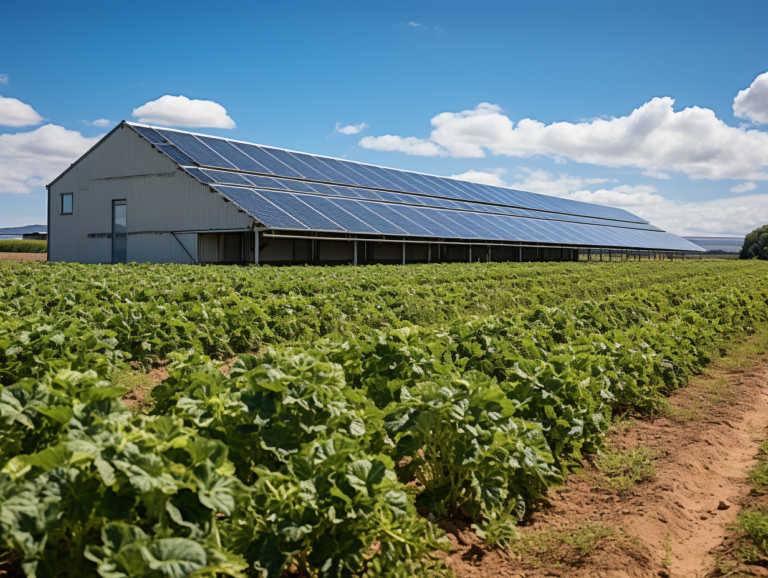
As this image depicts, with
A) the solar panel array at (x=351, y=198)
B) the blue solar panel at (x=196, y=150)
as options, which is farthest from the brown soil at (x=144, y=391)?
the blue solar panel at (x=196, y=150)

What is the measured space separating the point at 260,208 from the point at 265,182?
5.08 metres

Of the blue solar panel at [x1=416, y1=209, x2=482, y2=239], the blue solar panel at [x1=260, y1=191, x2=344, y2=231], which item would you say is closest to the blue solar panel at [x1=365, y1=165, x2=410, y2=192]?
the blue solar panel at [x1=416, y1=209, x2=482, y2=239]

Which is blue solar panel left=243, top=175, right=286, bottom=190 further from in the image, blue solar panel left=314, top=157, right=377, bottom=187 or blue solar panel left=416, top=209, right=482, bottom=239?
blue solar panel left=416, top=209, right=482, bottom=239

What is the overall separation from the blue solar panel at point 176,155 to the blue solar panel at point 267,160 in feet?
15.4

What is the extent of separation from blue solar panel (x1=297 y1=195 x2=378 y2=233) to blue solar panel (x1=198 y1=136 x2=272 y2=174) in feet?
12.6

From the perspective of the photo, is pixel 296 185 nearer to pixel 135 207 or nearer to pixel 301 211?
pixel 301 211

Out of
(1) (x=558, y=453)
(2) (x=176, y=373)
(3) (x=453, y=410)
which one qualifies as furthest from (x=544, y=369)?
(2) (x=176, y=373)

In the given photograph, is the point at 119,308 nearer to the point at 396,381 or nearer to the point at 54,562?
the point at 396,381

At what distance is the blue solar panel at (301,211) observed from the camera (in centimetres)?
2447

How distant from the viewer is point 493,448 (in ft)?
12.4

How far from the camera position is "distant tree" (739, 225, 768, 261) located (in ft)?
269

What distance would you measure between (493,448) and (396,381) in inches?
35.7

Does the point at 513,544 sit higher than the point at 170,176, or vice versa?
the point at 170,176

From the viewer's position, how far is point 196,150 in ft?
95.6
